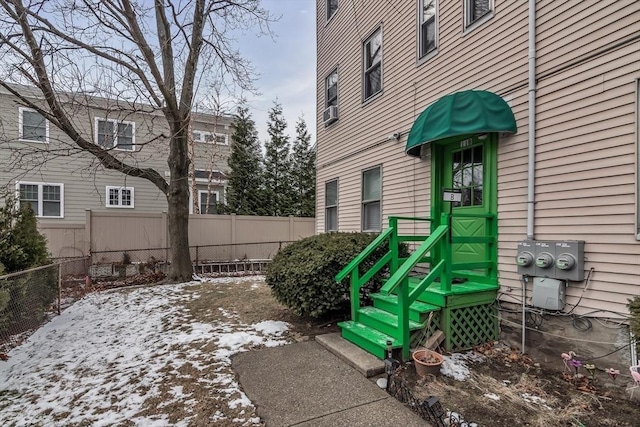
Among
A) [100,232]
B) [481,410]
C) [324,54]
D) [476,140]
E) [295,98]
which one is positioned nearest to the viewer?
[481,410]

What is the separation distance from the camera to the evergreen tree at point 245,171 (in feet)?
58.3

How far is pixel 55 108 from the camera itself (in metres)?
7.26

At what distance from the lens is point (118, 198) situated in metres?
13.8

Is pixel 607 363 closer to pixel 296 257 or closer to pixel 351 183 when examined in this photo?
pixel 296 257

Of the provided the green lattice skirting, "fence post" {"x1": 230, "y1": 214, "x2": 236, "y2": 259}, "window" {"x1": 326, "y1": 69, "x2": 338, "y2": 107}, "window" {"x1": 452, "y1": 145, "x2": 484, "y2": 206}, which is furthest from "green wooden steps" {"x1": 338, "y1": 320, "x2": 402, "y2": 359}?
"fence post" {"x1": 230, "y1": 214, "x2": 236, "y2": 259}

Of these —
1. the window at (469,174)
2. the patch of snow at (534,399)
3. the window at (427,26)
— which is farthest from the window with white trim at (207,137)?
the patch of snow at (534,399)

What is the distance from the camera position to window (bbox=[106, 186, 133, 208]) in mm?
13719

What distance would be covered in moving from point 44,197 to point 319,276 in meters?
13.4

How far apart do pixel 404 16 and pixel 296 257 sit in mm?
4969

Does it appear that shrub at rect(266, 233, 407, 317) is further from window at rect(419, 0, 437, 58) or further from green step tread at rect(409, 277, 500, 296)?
window at rect(419, 0, 437, 58)

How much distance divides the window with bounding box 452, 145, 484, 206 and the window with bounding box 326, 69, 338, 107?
4.52 metres

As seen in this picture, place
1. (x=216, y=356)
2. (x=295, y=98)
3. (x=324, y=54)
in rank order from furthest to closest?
(x=295, y=98) < (x=324, y=54) < (x=216, y=356)

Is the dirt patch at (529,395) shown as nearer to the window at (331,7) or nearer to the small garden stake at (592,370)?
the small garden stake at (592,370)

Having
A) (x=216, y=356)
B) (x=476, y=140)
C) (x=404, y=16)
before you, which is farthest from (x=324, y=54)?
(x=216, y=356)
